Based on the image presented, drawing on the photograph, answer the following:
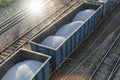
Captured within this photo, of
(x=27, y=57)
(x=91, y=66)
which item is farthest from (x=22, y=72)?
(x=91, y=66)

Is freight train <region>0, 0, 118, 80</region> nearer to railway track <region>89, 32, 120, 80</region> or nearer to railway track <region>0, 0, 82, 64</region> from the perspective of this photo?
railway track <region>89, 32, 120, 80</region>

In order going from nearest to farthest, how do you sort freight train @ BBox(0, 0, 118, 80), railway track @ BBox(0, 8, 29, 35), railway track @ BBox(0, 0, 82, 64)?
1. freight train @ BBox(0, 0, 118, 80)
2. railway track @ BBox(0, 0, 82, 64)
3. railway track @ BBox(0, 8, 29, 35)

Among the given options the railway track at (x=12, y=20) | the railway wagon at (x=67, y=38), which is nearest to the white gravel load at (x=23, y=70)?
the railway wagon at (x=67, y=38)

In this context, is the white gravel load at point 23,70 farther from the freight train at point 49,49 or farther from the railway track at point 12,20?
the railway track at point 12,20

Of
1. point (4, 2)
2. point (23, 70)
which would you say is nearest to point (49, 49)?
point (23, 70)

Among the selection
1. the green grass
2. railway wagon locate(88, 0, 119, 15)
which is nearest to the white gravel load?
railway wagon locate(88, 0, 119, 15)

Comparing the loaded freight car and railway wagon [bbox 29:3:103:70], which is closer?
the loaded freight car

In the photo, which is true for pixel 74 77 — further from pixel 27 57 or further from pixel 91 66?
pixel 27 57
